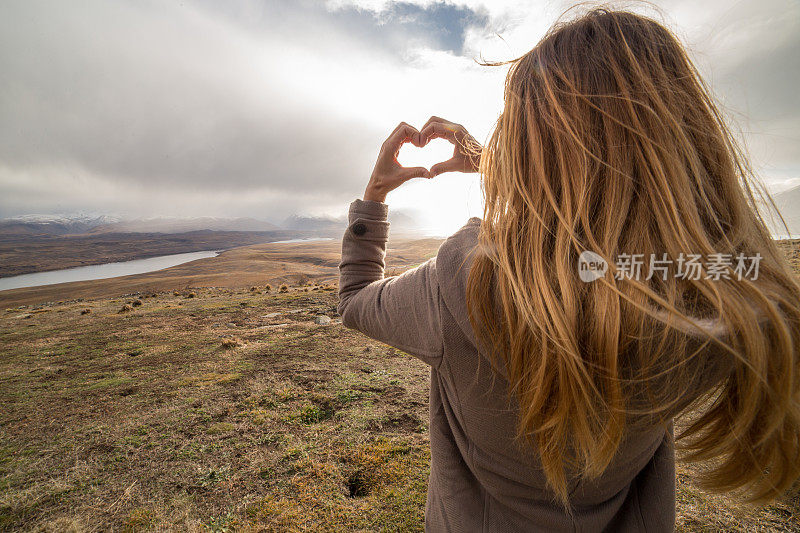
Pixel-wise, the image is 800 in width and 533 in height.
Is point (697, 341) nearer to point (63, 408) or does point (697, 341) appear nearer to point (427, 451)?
point (427, 451)

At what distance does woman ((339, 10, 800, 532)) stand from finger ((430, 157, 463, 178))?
0.38m

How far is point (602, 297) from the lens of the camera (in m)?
0.67

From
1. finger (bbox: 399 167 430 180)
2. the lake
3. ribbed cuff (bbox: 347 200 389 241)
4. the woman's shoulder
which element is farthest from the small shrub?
the lake

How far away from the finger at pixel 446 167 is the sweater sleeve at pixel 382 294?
1.05 feet

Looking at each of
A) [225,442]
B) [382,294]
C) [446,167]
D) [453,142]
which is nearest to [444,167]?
[446,167]

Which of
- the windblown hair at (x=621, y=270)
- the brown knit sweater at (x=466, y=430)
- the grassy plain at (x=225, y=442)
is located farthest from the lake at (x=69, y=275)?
the windblown hair at (x=621, y=270)

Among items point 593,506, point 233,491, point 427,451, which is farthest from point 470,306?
point 233,491

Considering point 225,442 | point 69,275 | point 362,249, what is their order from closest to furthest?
1. point 362,249
2. point 225,442
3. point 69,275

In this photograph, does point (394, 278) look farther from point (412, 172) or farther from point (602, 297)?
point (602, 297)

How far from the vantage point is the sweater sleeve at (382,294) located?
36.2 inches

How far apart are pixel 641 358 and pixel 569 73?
0.82 meters

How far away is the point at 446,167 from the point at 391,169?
0.27 metres

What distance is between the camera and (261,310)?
9305 mm

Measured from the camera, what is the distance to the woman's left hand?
138 centimetres
